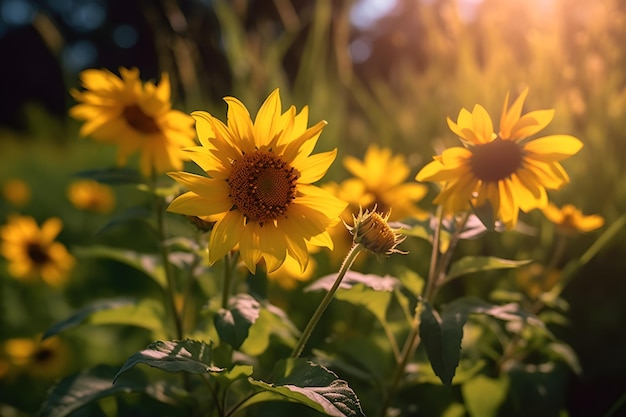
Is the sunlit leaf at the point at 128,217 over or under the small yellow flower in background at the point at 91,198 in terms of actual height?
over

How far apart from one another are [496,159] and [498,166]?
15 mm

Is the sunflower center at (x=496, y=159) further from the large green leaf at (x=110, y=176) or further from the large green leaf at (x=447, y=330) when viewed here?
the large green leaf at (x=110, y=176)

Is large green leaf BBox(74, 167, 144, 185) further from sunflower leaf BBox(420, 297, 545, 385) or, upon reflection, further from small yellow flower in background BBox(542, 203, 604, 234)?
small yellow flower in background BBox(542, 203, 604, 234)

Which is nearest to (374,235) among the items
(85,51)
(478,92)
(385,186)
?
(385,186)

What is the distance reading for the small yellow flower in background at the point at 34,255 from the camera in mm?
2543

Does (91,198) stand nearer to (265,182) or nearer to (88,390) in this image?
(88,390)

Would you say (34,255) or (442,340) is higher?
(442,340)

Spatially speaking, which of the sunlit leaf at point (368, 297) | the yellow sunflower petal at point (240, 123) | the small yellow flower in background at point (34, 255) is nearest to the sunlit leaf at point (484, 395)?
the sunlit leaf at point (368, 297)

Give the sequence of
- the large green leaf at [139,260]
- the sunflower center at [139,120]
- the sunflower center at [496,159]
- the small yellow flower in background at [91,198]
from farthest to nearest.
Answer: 1. the small yellow flower in background at [91,198]
2. the sunflower center at [139,120]
3. the large green leaf at [139,260]
4. the sunflower center at [496,159]

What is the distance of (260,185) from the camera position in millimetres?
1084

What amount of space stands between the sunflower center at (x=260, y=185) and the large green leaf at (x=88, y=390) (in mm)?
428

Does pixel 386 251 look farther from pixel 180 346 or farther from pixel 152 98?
pixel 152 98

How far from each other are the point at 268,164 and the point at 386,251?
251 mm

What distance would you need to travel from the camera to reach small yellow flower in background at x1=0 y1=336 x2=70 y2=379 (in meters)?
2.15
